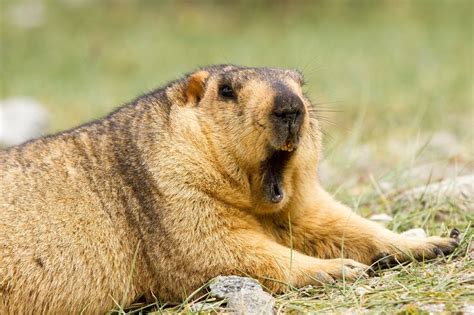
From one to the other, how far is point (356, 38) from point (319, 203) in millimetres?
13987

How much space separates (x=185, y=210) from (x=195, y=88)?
3.05 feet

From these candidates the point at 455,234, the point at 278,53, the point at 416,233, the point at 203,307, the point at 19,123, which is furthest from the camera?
the point at 278,53

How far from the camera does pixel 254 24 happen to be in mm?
22453

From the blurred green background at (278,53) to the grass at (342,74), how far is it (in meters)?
0.04

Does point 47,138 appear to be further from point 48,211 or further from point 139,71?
point 139,71

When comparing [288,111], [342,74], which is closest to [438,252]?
[288,111]

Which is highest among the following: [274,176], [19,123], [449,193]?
[274,176]

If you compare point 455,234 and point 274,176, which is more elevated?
point 274,176

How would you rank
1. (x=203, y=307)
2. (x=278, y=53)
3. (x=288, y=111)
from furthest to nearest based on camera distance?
(x=278, y=53)
(x=288, y=111)
(x=203, y=307)

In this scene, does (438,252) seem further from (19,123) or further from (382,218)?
(19,123)

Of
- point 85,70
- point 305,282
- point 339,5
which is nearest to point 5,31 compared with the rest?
point 85,70

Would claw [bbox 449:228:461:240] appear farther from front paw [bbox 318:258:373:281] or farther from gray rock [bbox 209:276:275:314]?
gray rock [bbox 209:276:275:314]

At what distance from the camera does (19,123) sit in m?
12.1

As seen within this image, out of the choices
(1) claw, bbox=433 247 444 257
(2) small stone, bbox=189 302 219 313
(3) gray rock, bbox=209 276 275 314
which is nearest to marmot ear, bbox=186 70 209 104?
(3) gray rock, bbox=209 276 275 314
